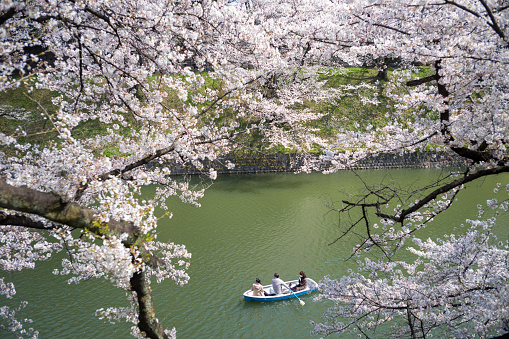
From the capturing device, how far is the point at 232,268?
320 inches

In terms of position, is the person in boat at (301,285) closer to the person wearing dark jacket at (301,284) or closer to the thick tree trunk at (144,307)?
the person wearing dark jacket at (301,284)

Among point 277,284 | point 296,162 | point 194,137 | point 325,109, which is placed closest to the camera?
point 194,137

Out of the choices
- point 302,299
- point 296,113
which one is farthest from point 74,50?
point 296,113

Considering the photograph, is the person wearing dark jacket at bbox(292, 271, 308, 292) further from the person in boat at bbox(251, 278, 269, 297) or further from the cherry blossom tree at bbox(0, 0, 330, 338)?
the cherry blossom tree at bbox(0, 0, 330, 338)

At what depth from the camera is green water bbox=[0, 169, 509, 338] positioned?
6156 mm

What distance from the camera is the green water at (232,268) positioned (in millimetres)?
6156

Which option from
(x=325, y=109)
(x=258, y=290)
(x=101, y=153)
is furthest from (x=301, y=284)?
(x=325, y=109)

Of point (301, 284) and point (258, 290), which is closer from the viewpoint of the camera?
point (258, 290)

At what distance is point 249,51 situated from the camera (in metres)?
6.13

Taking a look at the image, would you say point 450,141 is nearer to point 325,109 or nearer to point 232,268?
point 232,268

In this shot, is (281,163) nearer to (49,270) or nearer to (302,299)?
(302,299)

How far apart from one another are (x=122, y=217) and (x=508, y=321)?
326 centimetres

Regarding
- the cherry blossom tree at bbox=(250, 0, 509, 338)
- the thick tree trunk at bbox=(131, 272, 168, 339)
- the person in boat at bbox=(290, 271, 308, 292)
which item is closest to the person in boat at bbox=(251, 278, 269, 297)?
the person in boat at bbox=(290, 271, 308, 292)

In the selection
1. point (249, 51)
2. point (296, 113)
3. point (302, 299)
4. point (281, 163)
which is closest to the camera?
point (249, 51)
